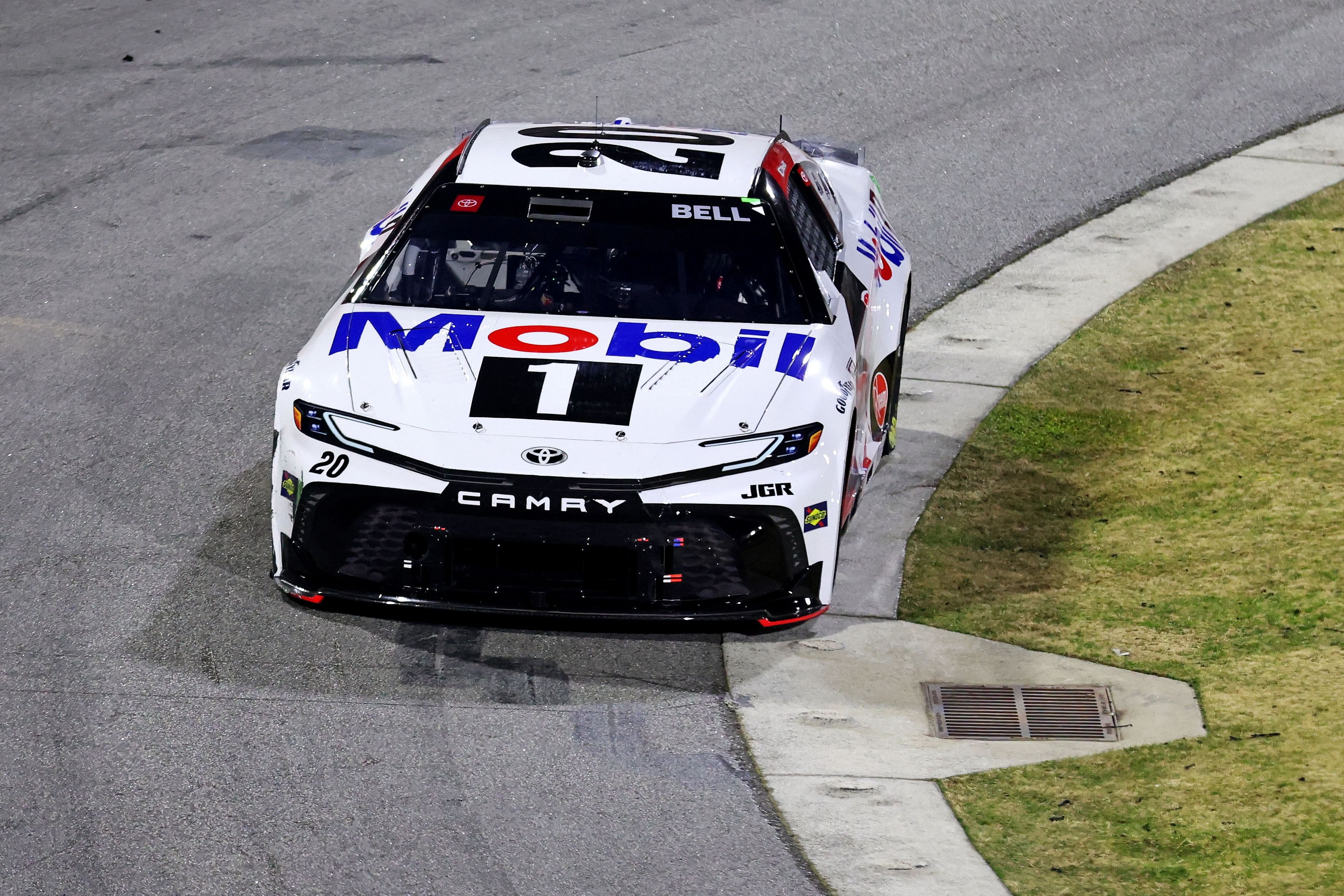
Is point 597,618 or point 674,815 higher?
point 597,618

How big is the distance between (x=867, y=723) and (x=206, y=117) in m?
8.27

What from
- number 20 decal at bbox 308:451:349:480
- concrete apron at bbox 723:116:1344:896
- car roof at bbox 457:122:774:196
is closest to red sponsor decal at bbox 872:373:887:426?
concrete apron at bbox 723:116:1344:896

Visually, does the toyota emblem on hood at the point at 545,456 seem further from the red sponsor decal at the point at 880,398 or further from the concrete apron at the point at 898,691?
the red sponsor decal at the point at 880,398

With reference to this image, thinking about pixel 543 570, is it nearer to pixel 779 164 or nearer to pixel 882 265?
pixel 779 164

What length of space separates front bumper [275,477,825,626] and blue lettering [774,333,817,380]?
664mm

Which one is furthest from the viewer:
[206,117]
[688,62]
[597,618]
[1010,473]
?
[688,62]

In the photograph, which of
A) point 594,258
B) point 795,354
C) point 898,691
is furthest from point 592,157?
point 898,691

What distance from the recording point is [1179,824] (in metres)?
5.21

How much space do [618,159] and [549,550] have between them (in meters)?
2.24

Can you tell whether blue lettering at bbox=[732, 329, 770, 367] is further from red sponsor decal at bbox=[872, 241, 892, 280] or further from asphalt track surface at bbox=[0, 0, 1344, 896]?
red sponsor decal at bbox=[872, 241, 892, 280]

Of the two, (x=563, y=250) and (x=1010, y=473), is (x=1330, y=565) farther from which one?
(x=563, y=250)

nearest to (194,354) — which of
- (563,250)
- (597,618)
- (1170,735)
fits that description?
(563,250)

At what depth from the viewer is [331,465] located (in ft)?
18.7

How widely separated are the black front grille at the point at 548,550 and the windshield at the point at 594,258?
1169 mm
